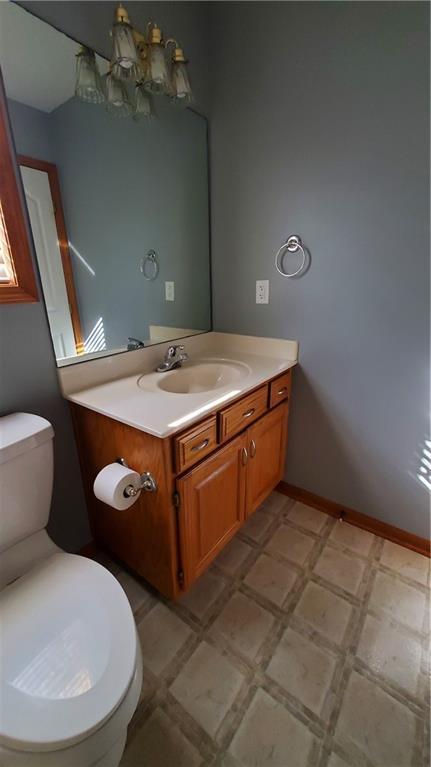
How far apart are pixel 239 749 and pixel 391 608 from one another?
748 millimetres

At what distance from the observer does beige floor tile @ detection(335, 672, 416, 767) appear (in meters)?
0.87

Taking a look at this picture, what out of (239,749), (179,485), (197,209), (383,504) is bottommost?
(239,749)

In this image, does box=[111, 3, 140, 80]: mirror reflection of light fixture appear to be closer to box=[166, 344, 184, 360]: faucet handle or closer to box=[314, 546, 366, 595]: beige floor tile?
box=[166, 344, 184, 360]: faucet handle

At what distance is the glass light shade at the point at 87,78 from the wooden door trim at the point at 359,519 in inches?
79.2

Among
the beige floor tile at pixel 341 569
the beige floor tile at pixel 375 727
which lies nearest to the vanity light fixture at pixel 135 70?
the beige floor tile at pixel 341 569

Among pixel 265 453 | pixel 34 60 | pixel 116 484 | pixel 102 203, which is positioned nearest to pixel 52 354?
pixel 116 484

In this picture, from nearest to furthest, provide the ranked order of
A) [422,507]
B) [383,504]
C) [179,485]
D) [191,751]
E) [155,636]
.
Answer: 1. [191,751]
2. [179,485]
3. [155,636]
4. [422,507]
5. [383,504]

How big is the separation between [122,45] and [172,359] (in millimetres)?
1146

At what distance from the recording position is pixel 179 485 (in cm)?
101

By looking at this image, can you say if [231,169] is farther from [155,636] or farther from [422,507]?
[155,636]

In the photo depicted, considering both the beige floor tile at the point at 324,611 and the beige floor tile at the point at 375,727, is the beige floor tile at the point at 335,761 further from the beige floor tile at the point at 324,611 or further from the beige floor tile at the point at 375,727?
the beige floor tile at the point at 324,611

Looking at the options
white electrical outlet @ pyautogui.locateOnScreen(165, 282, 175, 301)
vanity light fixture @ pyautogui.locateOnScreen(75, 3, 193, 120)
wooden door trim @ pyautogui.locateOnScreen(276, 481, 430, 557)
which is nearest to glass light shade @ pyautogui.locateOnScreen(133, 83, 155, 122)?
vanity light fixture @ pyautogui.locateOnScreen(75, 3, 193, 120)

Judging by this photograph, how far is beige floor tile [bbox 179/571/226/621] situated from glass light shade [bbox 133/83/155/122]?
2009 millimetres

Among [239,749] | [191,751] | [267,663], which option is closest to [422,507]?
[267,663]
